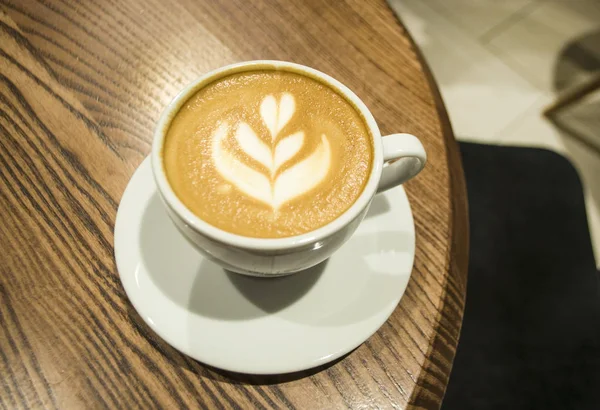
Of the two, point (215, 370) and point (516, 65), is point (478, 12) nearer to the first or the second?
point (516, 65)

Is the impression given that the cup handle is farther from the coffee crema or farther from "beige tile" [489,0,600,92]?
"beige tile" [489,0,600,92]

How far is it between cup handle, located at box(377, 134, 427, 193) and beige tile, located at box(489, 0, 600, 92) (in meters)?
1.70

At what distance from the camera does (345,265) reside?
1.96ft

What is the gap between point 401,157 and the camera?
0.54 m

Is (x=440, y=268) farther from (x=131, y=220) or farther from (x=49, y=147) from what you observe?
(x=49, y=147)

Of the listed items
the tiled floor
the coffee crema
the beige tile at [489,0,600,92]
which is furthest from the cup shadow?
the beige tile at [489,0,600,92]

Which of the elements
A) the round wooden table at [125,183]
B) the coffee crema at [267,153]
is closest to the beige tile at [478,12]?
the round wooden table at [125,183]

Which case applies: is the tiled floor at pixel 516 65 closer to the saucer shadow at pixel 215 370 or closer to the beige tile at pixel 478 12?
the beige tile at pixel 478 12

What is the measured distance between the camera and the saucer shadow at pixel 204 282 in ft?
1.80

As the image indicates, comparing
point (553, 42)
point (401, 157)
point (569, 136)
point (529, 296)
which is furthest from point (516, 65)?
point (401, 157)

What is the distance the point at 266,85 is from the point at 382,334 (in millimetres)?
341

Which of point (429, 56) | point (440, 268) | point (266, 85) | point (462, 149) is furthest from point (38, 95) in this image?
point (429, 56)

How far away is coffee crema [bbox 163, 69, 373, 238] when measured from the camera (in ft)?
1.63

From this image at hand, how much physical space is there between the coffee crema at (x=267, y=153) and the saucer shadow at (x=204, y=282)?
99mm
